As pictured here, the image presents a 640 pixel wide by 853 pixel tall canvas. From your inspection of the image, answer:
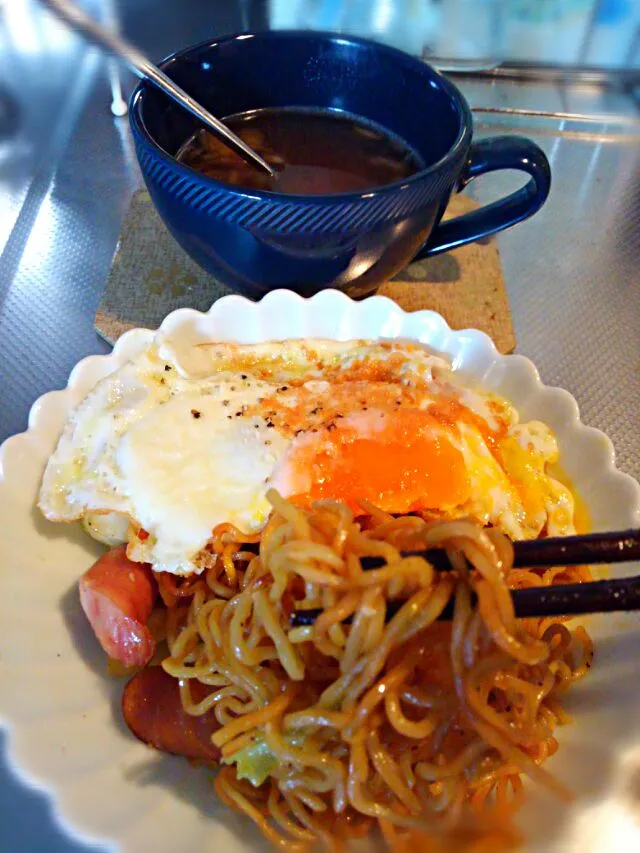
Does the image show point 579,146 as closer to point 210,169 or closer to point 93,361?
point 210,169

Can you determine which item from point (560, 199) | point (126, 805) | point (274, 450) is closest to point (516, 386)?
point (274, 450)

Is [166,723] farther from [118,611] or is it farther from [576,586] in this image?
[576,586]

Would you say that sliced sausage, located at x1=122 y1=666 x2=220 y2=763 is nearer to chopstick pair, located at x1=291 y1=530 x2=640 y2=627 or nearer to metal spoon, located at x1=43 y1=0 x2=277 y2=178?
chopstick pair, located at x1=291 y1=530 x2=640 y2=627

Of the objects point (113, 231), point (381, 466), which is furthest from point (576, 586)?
point (113, 231)

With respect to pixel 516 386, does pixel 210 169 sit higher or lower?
higher

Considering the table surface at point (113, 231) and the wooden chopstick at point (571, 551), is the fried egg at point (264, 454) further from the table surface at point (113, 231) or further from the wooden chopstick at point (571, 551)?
the table surface at point (113, 231)

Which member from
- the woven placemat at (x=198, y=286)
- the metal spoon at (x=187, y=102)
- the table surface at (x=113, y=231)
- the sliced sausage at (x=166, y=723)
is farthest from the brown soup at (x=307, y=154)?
the sliced sausage at (x=166, y=723)

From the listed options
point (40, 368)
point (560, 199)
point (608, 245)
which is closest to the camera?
point (40, 368)
